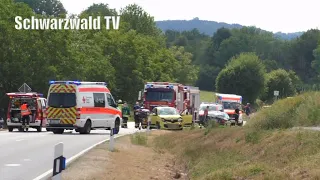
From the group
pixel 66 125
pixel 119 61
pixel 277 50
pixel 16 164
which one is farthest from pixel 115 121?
pixel 277 50

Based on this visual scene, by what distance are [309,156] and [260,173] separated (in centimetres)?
143

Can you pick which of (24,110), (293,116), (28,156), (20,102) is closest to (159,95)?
(20,102)

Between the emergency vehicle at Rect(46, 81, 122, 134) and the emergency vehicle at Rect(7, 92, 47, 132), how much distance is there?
172 inches

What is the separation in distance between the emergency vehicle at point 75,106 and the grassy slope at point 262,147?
4229 millimetres

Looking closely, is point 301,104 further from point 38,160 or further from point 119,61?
point 119,61

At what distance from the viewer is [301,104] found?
29750mm

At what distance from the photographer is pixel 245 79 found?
115375mm

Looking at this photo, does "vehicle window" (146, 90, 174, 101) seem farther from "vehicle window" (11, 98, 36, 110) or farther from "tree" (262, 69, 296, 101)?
"tree" (262, 69, 296, 101)

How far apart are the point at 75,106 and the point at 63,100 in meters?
0.67

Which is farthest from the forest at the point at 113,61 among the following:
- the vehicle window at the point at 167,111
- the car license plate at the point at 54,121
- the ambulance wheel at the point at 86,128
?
the car license plate at the point at 54,121

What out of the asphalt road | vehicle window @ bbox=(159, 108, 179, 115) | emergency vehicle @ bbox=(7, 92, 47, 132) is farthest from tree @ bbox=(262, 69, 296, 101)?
the asphalt road

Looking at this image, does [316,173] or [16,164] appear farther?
[16,164]

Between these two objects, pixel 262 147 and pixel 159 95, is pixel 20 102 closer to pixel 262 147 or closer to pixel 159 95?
pixel 159 95

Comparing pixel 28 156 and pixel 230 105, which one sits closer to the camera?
pixel 28 156
